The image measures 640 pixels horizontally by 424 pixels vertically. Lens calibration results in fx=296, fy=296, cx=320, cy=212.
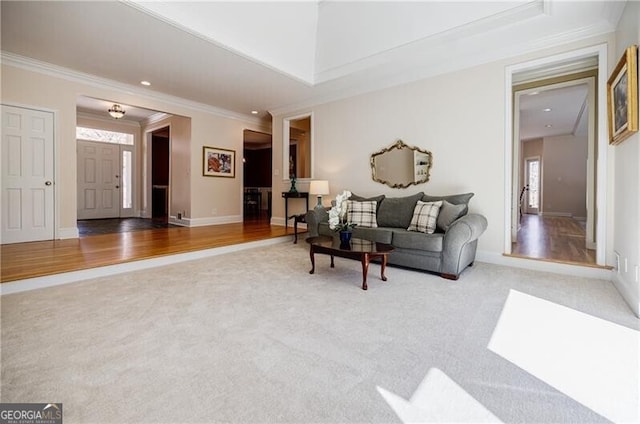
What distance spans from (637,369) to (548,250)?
3.07 m

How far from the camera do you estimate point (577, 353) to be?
178 cm

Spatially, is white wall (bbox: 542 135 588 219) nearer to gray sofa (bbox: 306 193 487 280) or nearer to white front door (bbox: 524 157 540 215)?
white front door (bbox: 524 157 540 215)

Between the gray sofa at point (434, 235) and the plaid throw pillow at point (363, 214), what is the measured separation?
0.43ft

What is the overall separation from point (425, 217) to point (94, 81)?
5718 mm

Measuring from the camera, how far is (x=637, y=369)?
5.31 ft

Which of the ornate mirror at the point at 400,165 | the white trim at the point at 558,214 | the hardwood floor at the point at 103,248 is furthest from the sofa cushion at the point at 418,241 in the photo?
the white trim at the point at 558,214

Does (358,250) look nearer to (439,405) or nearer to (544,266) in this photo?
(439,405)

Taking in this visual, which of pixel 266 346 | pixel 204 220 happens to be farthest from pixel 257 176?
pixel 266 346

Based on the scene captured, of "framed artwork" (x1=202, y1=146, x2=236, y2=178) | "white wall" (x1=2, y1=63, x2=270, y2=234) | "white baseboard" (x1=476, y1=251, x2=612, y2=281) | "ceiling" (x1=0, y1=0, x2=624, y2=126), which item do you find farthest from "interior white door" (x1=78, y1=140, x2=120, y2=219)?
"white baseboard" (x1=476, y1=251, x2=612, y2=281)

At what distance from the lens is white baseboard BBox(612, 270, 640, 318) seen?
2320mm

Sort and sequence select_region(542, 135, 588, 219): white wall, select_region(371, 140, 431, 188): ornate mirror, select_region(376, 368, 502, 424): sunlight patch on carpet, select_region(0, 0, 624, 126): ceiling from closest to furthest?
1. select_region(376, 368, 502, 424): sunlight patch on carpet
2. select_region(0, 0, 624, 126): ceiling
3. select_region(371, 140, 431, 188): ornate mirror
4. select_region(542, 135, 588, 219): white wall

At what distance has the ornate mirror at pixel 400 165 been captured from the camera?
15.1ft

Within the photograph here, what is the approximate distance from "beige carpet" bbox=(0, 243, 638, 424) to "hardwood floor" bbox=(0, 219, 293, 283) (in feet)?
1.02

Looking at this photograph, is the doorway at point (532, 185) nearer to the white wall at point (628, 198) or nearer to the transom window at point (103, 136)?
the white wall at point (628, 198)
